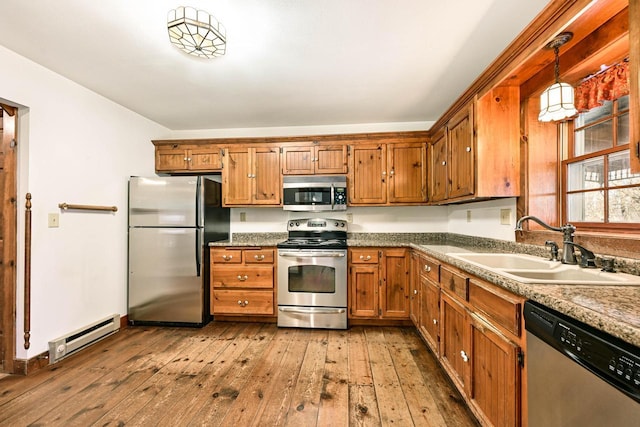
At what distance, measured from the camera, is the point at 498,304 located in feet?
4.15

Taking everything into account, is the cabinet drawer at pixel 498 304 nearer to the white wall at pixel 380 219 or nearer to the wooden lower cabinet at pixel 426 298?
the wooden lower cabinet at pixel 426 298

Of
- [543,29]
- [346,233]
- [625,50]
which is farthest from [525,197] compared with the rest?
[346,233]

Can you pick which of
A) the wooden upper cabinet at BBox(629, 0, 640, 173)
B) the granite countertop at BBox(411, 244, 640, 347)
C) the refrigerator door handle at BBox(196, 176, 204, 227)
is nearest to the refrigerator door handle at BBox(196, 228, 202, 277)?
the refrigerator door handle at BBox(196, 176, 204, 227)

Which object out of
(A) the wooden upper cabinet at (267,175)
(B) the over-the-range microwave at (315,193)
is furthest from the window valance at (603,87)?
(A) the wooden upper cabinet at (267,175)

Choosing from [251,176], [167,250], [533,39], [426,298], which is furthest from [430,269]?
[167,250]

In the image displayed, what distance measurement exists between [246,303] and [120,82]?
246 centimetres

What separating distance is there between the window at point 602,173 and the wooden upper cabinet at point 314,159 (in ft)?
6.62

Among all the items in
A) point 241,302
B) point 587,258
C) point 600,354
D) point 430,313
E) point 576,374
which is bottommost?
point 241,302

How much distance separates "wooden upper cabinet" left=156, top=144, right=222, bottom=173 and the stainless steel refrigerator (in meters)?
0.47

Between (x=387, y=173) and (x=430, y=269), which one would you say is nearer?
(x=430, y=269)

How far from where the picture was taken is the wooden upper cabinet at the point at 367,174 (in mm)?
3217

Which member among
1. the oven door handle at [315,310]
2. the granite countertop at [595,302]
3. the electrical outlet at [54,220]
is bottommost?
the oven door handle at [315,310]

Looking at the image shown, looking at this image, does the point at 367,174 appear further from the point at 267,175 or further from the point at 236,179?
the point at 236,179

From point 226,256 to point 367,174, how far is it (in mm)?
1891
